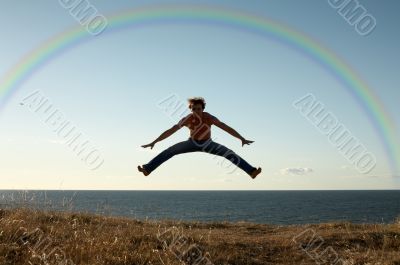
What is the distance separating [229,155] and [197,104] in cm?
141

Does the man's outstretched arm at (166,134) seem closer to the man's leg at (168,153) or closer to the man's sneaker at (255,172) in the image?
the man's leg at (168,153)

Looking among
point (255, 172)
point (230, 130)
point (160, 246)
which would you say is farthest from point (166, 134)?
point (160, 246)

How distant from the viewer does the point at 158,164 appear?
998 cm

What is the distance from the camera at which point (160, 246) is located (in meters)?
10.6

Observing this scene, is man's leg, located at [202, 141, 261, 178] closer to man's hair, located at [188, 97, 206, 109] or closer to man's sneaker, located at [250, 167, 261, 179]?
man's sneaker, located at [250, 167, 261, 179]

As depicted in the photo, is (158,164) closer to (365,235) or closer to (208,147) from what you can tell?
(208,147)

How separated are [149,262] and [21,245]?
2704mm

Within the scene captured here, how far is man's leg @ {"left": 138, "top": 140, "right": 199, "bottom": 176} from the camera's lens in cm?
987

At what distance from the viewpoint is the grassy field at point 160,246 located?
8.42 metres

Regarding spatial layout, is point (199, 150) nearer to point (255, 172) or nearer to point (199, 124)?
point (199, 124)

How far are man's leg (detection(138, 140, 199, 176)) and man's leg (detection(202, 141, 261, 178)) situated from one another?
0.35 metres

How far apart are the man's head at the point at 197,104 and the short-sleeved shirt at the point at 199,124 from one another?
15 cm

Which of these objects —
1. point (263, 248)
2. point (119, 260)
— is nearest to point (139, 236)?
point (119, 260)

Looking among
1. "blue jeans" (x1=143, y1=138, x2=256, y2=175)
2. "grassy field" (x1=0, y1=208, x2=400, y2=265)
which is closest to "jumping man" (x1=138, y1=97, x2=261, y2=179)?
"blue jeans" (x1=143, y1=138, x2=256, y2=175)
